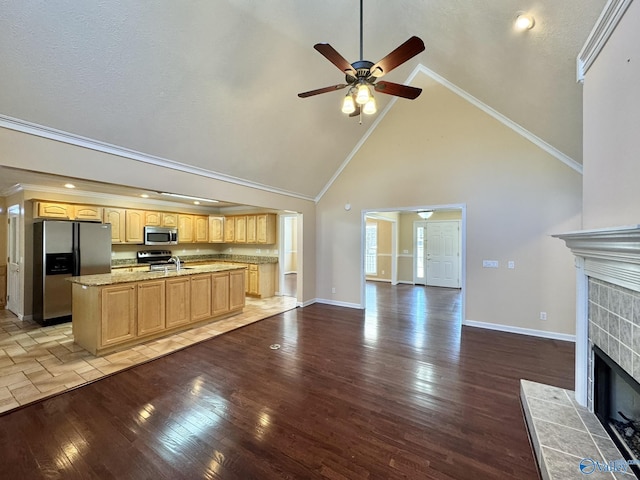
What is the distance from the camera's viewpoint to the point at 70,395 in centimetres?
252

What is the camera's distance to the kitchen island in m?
3.30

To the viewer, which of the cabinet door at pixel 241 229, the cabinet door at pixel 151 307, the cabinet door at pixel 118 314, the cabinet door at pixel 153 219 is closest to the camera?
the cabinet door at pixel 118 314

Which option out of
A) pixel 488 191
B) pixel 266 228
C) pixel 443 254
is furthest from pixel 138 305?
pixel 443 254

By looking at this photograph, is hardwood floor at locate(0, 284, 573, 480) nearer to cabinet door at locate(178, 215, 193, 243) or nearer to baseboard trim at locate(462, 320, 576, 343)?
baseboard trim at locate(462, 320, 576, 343)

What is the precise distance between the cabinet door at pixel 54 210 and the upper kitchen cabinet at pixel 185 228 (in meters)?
2.11

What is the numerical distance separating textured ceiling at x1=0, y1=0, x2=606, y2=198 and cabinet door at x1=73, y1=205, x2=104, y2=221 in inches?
122

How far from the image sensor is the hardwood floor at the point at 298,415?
1.76m

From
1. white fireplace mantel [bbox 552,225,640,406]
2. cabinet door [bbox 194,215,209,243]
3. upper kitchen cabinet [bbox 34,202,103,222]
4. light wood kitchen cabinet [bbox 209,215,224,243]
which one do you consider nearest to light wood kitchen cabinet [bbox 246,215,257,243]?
light wood kitchen cabinet [bbox 209,215,224,243]

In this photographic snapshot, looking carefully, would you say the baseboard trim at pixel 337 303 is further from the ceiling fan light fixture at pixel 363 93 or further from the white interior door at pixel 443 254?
the ceiling fan light fixture at pixel 363 93

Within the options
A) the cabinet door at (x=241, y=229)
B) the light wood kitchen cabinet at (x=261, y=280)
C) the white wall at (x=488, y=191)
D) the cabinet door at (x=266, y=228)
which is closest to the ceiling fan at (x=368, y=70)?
the white wall at (x=488, y=191)

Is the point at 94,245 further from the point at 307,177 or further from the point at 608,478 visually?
the point at 608,478

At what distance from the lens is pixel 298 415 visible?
2266mm

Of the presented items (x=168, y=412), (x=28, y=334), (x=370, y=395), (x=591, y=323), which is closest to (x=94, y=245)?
(x=28, y=334)

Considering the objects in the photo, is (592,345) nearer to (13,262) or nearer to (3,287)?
(13,262)
